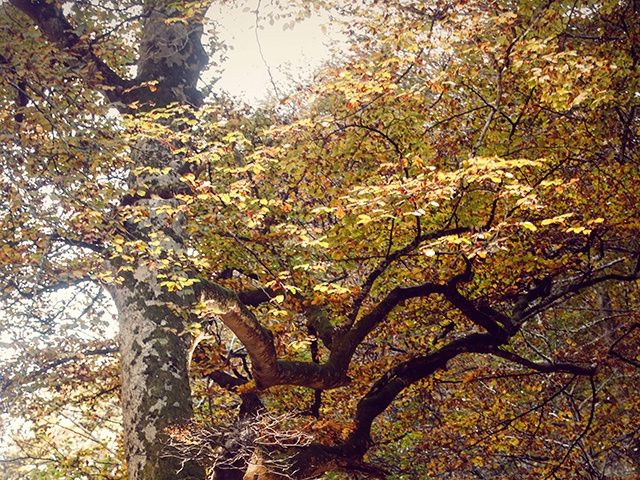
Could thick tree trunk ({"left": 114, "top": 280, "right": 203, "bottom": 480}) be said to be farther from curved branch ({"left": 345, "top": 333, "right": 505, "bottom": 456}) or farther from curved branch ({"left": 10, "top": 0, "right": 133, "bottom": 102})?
curved branch ({"left": 10, "top": 0, "right": 133, "bottom": 102})

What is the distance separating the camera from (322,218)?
9.00m

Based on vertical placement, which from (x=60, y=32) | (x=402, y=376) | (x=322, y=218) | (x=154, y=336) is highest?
(x=60, y=32)

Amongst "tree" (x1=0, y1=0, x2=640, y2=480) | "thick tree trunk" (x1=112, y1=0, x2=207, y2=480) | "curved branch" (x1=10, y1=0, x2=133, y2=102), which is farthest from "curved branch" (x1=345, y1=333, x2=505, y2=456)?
"curved branch" (x1=10, y1=0, x2=133, y2=102)

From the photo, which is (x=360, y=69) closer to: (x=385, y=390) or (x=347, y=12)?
(x=347, y=12)

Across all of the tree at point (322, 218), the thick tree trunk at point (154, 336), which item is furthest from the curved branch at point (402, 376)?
the thick tree trunk at point (154, 336)

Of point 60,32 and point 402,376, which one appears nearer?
point 402,376

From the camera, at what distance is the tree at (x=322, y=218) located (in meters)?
5.29

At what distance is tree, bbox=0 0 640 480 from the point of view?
5.29 metres

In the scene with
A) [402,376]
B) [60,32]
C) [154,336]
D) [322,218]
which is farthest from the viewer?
[322,218]

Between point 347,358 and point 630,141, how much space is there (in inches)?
222

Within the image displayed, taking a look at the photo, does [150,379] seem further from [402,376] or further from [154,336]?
[402,376]

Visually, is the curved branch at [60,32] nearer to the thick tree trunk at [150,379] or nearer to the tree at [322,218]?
the tree at [322,218]

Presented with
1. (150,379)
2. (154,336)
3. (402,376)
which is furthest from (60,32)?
(402,376)

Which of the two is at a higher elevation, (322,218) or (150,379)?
(322,218)
